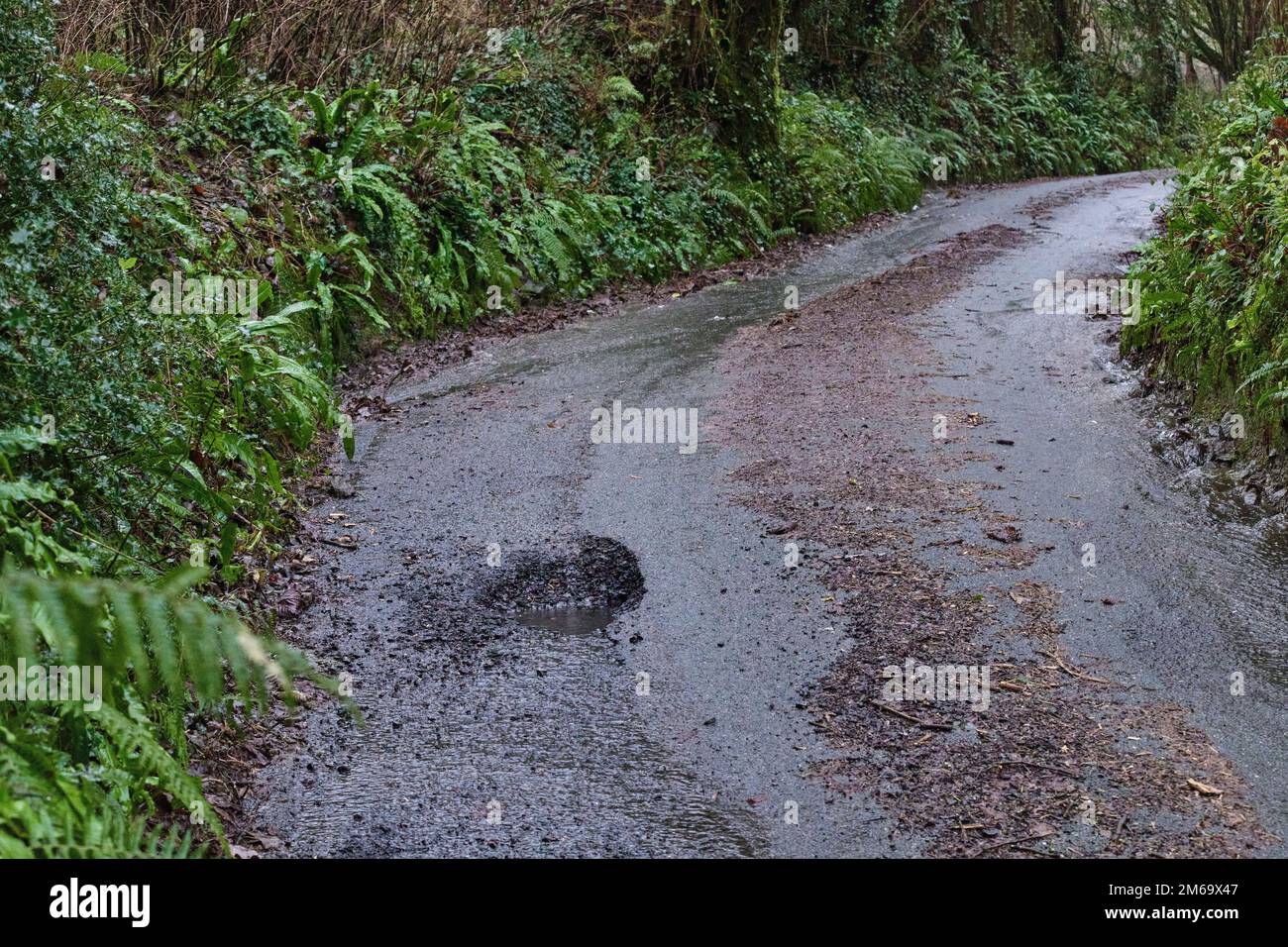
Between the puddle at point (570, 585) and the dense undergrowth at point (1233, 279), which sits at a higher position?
the dense undergrowth at point (1233, 279)

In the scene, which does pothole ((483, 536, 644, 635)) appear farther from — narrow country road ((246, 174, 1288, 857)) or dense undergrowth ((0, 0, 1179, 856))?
dense undergrowth ((0, 0, 1179, 856))

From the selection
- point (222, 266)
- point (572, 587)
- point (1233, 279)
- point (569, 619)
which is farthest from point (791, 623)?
point (222, 266)

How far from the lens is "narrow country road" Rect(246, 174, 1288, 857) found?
4457 mm

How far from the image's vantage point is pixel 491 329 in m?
12.3

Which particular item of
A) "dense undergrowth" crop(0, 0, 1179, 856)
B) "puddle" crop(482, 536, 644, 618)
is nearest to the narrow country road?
"puddle" crop(482, 536, 644, 618)

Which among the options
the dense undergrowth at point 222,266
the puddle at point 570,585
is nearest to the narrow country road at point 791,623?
the puddle at point 570,585

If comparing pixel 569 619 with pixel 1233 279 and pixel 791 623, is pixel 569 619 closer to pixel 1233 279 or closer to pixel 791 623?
pixel 791 623

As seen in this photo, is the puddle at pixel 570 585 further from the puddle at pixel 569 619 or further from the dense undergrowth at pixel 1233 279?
the dense undergrowth at pixel 1233 279

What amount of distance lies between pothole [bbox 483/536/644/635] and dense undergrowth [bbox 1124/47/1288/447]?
4.11 m

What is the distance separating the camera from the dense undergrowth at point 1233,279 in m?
7.65

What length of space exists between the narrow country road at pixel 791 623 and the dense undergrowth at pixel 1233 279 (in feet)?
1.74

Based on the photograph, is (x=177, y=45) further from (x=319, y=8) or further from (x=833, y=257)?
(x=833, y=257)

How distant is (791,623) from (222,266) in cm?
569

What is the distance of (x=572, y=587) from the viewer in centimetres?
648
